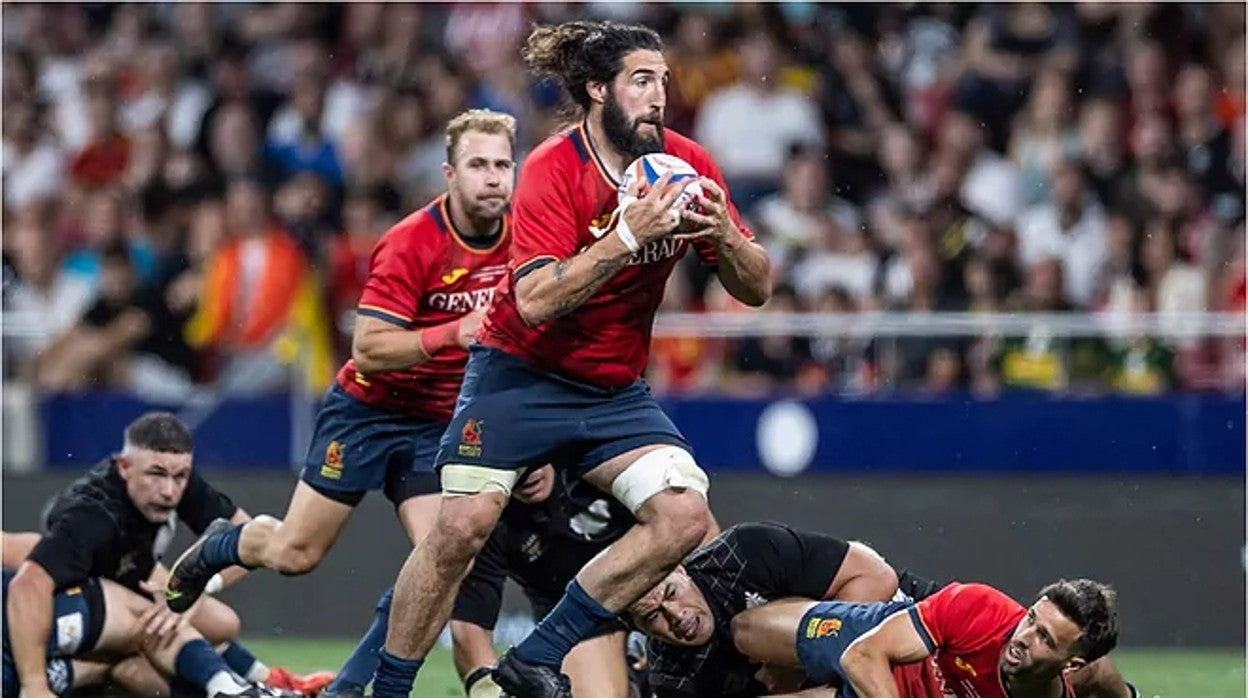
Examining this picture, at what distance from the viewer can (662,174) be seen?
24.7 ft

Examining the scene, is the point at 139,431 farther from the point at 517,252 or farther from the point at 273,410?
the point at 273,410

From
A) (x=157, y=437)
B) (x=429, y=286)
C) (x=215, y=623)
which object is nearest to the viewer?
(x=429, y=286)

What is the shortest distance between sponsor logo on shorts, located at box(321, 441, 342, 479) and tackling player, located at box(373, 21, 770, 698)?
133 centimetres

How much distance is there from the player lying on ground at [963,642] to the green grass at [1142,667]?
2.19 m

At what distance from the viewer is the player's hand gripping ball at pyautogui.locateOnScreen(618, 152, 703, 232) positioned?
7445mm

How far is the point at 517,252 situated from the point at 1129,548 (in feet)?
20.4

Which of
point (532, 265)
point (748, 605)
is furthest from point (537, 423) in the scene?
point (748, 605)

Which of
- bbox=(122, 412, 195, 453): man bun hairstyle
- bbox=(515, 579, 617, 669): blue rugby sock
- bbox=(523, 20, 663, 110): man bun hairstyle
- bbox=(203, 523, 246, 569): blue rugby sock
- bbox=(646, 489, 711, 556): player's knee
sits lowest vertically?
bbox=(515, 579, 617, 669): blue rugby sock

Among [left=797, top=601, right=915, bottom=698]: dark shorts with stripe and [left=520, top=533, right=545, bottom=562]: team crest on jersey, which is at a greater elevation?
[left=520, top=533, right=545, bottom=562]: team crest on jersey

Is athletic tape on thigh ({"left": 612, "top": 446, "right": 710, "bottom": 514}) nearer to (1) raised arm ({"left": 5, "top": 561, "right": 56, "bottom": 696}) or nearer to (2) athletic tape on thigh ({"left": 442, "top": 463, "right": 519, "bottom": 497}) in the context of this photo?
(2) athletic tape on thigh ({"left": 442, "top": 463, "right": 519, "bottom": 497})

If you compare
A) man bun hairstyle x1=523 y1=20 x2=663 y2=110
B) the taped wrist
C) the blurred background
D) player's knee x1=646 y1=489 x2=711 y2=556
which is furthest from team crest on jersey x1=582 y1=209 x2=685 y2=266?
the blurred background

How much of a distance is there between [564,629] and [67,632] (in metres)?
2.56

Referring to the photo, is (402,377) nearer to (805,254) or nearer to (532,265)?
(532,265)

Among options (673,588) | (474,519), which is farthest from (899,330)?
(474,519)
